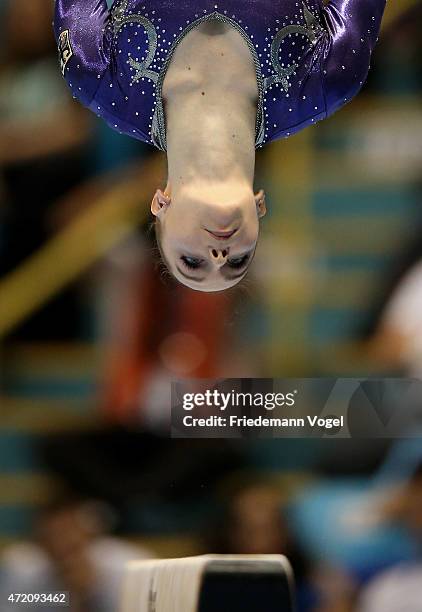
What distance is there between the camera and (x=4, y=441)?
2938mm

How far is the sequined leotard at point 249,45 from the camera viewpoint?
5.60 feet

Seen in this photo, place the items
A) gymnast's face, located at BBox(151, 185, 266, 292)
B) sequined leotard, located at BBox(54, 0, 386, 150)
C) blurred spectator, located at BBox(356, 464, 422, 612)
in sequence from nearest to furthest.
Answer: gymnast's face, located at BBox(151, 185, 266, 292) → sequined leotard, located at BBox(54, 0, 386, 150) → blurred spectator, located at BBox(356, 464, 422, 612)

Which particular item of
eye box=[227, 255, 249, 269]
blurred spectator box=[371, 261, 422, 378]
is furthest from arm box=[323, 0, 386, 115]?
blurred spectator box=[371, 261, 422, 378]

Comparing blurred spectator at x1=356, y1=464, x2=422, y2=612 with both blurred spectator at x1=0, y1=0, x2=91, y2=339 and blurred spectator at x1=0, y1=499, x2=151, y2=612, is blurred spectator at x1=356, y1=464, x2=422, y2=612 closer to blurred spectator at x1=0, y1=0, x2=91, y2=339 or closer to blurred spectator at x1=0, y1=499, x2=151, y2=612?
blurred spectator at x1=0, y1=499, x2=151, y2=612

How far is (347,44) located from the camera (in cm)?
176

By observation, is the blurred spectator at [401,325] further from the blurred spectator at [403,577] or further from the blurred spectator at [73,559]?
the blurred spectator at [73,559]

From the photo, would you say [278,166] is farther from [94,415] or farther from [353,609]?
[353,609]

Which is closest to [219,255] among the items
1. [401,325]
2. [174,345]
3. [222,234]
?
[222,234]

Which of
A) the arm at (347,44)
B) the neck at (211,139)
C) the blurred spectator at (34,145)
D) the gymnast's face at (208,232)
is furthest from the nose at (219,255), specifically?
the blurred spectator at (34,145)

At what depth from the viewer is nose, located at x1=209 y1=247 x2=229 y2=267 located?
1606 mm

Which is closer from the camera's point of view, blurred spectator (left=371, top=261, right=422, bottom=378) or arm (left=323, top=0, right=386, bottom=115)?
arm (left=323, top=0, right=386, bottom=115)

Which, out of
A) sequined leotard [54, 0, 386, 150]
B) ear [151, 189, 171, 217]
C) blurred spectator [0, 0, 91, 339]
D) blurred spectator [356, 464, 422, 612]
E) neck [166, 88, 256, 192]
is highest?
blurred spectator [0, 0, 91, 339]

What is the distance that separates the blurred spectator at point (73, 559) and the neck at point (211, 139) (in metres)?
1.56

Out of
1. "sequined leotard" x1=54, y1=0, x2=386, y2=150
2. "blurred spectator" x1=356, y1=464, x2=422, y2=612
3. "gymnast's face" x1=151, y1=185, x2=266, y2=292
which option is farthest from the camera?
"blurred spectator" x1=356, y1=464, x2=422, y2=612
